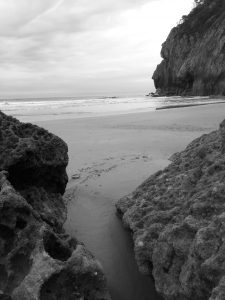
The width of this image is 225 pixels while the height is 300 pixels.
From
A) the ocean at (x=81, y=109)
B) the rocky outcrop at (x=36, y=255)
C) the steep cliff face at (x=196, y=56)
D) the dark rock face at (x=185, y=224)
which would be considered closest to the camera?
the dark rock face at (x=185, y=224)

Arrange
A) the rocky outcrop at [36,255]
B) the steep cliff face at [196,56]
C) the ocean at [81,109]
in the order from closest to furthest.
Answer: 1. the rocky outcrop at [36,255]
2. the ocean at [81,109]
3. the steep cliff face at [196,56]

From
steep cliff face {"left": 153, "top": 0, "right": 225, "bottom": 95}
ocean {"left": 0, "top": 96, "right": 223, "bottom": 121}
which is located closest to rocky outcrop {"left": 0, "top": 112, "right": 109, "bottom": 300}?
ocean {"left": 0, "top": 96, "right": 223, "bottom": 121}

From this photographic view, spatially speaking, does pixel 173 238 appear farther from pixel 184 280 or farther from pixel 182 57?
pixel 182 57

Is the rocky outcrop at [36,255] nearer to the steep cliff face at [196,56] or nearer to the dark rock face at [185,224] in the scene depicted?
the dark rock face at [185,224]

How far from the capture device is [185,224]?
2912mm

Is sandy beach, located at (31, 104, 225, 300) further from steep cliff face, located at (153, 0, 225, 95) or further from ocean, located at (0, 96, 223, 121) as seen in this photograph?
steep cliff face, located at (153, 0, 225, 95)

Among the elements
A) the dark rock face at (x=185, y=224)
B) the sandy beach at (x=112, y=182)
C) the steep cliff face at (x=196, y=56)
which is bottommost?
the sandy beach at (x=112, y=182)

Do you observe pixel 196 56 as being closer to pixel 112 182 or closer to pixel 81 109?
pixel 81 109

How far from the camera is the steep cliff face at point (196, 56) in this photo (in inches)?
1722

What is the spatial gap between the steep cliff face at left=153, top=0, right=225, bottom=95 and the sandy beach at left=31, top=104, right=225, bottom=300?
33.2 metres

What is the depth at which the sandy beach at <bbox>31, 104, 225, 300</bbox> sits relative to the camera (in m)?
3.52

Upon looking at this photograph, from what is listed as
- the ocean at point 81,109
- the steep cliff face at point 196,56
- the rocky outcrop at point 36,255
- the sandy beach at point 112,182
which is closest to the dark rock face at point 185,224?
the sandy beach at point 112,182

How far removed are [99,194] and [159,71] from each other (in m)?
57.9

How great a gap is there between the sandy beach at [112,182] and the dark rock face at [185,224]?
288 mm
